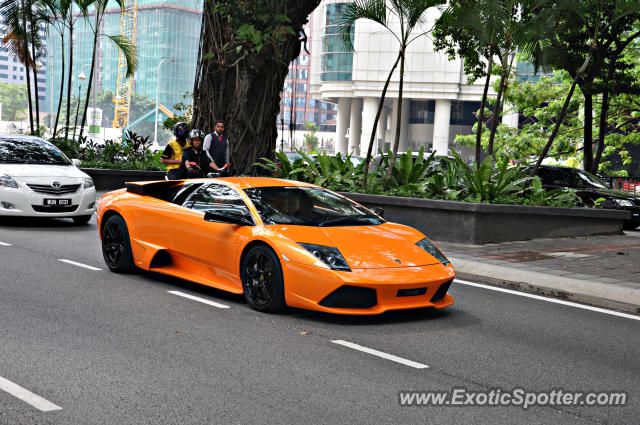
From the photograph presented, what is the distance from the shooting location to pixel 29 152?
14430mm

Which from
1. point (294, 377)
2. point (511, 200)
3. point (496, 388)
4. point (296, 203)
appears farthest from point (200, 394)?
point (511, 200)

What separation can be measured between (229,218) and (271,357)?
204 cm

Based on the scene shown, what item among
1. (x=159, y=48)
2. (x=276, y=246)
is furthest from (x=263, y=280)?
(x=159, y=48)

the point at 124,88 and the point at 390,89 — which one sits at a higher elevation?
the point at 124,88

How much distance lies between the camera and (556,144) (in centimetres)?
3122

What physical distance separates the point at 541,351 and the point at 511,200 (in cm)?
785

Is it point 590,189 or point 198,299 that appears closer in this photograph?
point 198,299

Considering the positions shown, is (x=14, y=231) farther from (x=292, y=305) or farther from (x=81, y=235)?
(x=292, y=305)

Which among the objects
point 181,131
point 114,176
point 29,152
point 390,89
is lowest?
point 114,176

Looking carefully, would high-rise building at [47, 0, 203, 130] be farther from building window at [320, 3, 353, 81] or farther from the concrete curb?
the concrete curb

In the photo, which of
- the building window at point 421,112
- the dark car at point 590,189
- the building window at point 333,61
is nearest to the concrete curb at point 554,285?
the dark car at point 590,189

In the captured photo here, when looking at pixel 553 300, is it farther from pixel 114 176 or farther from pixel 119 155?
pixel 119 155

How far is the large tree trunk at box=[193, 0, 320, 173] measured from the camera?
54.4 ft

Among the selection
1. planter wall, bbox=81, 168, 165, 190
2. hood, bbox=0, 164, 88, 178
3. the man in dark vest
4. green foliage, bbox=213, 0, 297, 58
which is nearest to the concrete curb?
the man in dark vest
